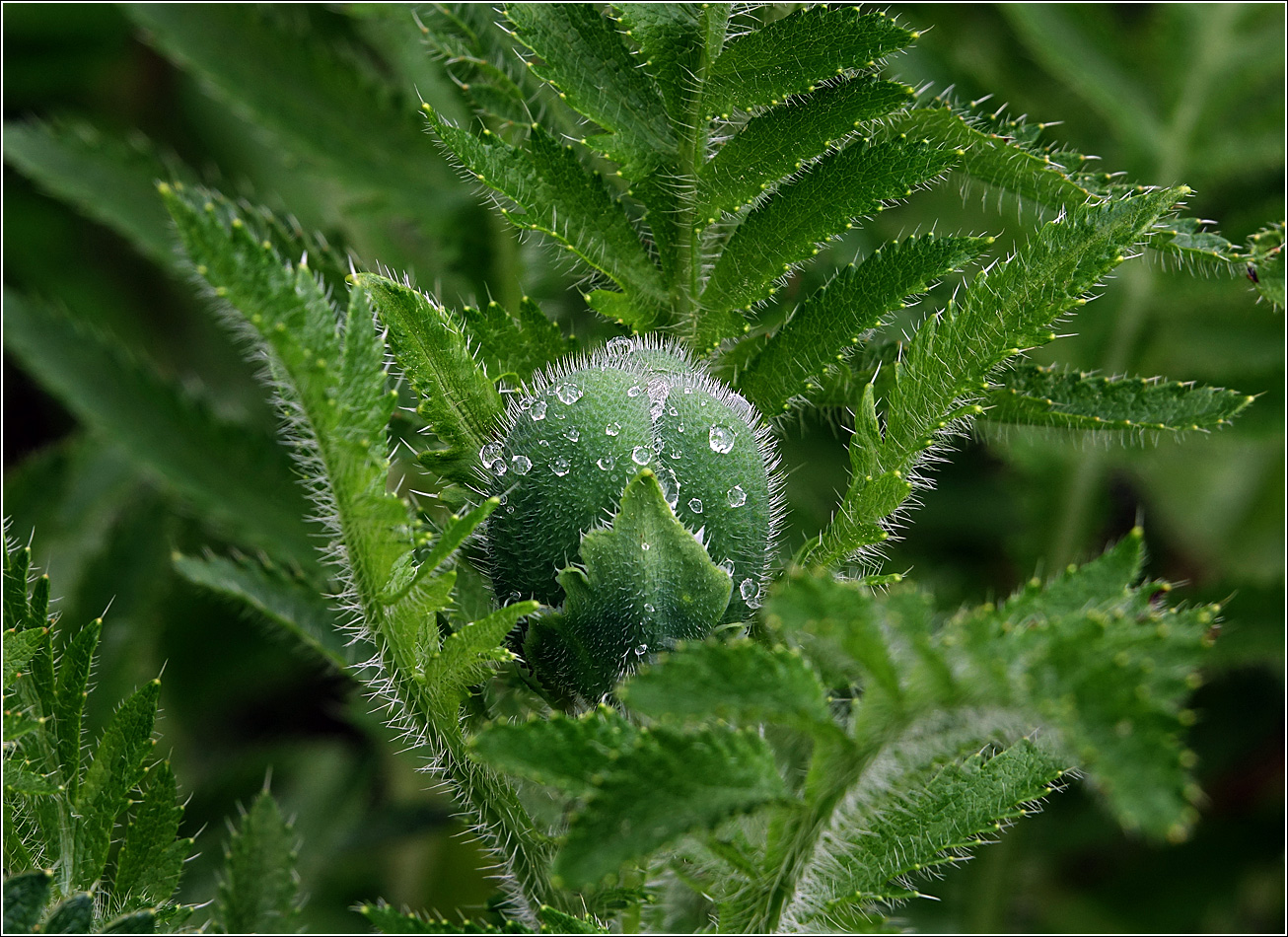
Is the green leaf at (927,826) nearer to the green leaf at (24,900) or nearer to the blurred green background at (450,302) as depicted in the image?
the blurred green background at (450,302)

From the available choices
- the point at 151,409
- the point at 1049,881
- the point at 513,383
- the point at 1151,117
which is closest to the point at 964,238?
the point at 513,383

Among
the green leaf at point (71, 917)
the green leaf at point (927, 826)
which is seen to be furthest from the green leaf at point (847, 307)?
the green leaf at point (71, 917)

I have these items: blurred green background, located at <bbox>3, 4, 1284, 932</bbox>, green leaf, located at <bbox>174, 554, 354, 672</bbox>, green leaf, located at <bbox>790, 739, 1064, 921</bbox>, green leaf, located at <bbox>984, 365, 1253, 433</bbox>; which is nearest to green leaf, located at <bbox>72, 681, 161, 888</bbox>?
green leaf, located at <bbox>174, 554, 354, 672</bbox>

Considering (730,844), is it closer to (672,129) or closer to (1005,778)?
(1005,778)

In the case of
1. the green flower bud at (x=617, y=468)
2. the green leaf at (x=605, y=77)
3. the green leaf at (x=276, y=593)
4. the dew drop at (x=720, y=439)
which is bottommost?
the green leaf at (x=276, y=593)

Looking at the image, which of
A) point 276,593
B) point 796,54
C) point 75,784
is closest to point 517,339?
point 796,54

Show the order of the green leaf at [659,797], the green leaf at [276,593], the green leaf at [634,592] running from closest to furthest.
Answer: the green leaf at [659,797] → the green leaf at [634,592] → the green leaf at [276,593]

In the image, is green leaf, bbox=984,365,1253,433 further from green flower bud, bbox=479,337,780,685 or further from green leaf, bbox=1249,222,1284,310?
green flower bud, bbox=479,337,780,685

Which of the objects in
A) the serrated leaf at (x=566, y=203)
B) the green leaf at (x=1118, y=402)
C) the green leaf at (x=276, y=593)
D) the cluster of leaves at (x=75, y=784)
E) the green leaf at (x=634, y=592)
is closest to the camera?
the green leaf at (x=634, y=592)
